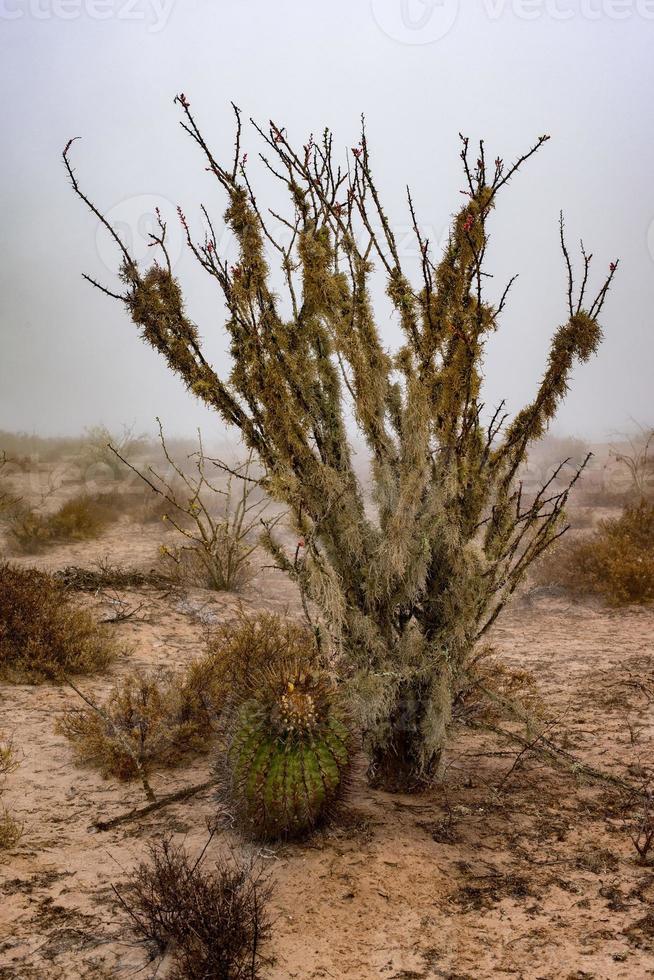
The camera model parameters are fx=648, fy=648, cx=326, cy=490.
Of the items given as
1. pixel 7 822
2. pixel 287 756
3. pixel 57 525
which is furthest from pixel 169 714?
pixel 57 525

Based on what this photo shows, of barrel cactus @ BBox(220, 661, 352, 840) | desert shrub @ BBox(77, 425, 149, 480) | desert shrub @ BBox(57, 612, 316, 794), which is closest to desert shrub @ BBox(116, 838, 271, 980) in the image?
barrel cactus @ BBox(220, 661, 352, 840)

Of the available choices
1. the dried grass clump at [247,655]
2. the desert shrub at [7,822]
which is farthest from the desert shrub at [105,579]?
the desert shrub at [7,822]

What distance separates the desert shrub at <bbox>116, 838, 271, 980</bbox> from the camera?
198cm

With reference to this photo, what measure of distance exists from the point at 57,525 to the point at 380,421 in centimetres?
853

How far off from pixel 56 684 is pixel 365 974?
11.7ft

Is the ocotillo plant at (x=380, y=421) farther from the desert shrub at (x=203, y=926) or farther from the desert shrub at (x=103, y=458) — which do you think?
the desert shrub at (x=103, y=458)

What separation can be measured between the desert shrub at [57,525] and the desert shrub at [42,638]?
431cm

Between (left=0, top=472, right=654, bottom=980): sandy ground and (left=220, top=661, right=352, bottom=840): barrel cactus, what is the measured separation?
168 mm

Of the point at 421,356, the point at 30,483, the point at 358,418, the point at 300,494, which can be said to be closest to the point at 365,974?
the point at 300,494

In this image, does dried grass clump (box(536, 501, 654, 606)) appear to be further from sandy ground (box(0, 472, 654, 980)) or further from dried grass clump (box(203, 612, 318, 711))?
dried grass clump (box(203, 612, 318, 711))

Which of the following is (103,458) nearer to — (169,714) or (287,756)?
(169,714)

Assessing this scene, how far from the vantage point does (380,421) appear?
3096 millimetres

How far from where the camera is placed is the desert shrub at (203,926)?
1.98 meters

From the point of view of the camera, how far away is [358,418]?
10.1 feet
